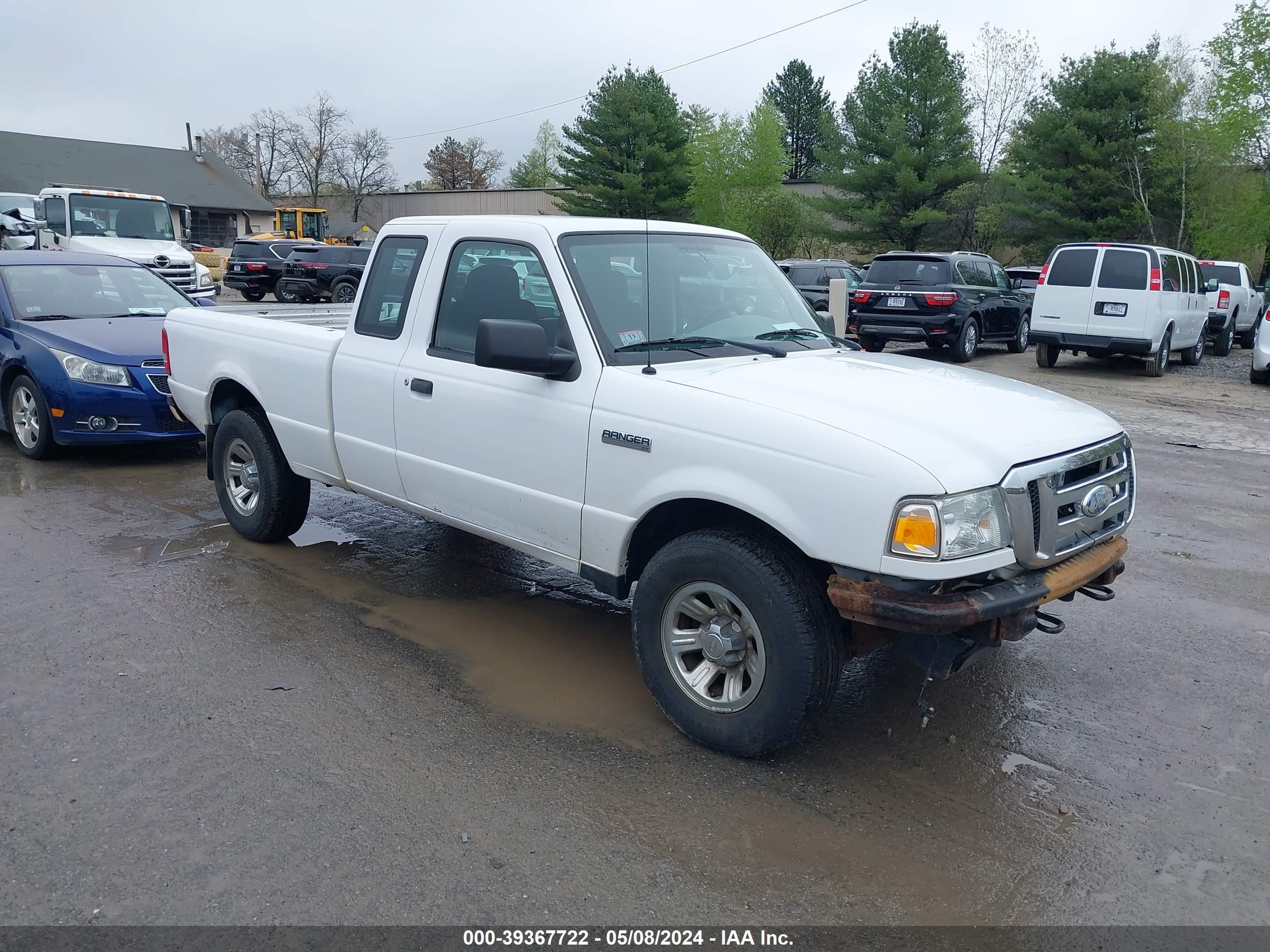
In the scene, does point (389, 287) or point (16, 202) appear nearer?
point (389, 287)

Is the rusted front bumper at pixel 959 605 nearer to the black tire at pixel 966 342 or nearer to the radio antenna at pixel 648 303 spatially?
the radio antenna at pixel 648 303

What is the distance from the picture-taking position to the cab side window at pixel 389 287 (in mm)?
5070

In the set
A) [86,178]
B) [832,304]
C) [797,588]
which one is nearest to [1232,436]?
[832,304]

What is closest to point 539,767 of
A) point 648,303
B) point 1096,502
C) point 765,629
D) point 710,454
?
point 765,629

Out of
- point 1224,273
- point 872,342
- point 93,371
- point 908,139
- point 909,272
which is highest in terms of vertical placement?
point 908,139

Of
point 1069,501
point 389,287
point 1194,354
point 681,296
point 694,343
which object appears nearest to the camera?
point 1069,501

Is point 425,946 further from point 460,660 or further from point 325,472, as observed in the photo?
point 325,472

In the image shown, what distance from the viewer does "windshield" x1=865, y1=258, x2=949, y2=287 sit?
685 inches

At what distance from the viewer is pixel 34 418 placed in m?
8.43

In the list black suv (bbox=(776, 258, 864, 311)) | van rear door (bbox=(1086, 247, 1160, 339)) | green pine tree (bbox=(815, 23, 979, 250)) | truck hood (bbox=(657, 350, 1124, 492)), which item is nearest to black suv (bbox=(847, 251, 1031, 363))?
black suv (bbox=(776, 258, 864, 311))

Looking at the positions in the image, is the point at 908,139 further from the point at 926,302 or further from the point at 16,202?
the point at 16,202

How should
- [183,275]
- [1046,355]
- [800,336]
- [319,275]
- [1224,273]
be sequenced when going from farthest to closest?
[319,275], [1224,273], [183,275], [1046,355], [800,336]

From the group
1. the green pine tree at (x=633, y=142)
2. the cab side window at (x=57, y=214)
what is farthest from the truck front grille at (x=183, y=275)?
the green pine tree at (x=633, y=142)

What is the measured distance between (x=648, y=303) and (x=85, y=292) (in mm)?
7123
